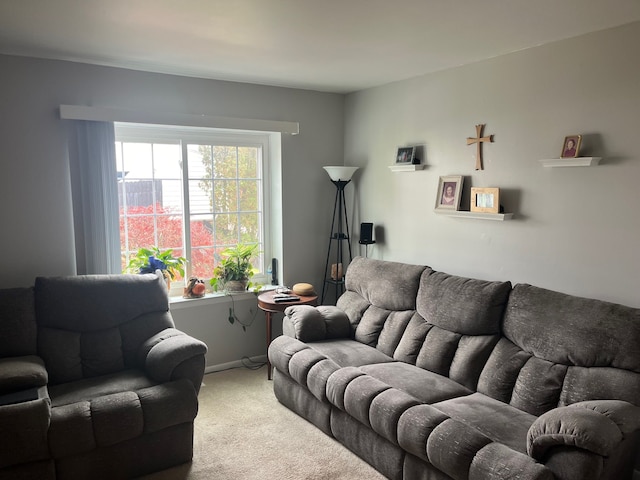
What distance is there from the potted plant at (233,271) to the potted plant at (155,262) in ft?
1.17

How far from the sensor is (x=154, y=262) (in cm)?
379

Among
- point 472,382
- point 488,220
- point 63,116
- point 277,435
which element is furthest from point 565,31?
point 63,116

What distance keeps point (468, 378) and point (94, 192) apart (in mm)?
2822

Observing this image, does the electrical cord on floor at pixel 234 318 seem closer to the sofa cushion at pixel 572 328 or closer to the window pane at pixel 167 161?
the window pane at pixel 167 161

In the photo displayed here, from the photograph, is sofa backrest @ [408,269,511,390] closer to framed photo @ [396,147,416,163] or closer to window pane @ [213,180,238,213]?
framed photo @ [396,147,416,163]

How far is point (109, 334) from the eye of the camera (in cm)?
319

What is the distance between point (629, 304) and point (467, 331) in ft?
2.91

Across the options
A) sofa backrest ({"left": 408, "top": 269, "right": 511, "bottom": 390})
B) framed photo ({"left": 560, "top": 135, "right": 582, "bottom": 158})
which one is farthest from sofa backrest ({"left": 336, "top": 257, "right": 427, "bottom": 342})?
framed photo ({"left": 560, "top": 135, "right": 582, "bottom": 158})

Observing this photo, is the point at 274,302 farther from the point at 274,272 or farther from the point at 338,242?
the point at 338,242

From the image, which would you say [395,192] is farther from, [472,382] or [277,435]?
[277,435]

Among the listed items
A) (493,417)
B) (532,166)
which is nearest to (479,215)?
(532,166)

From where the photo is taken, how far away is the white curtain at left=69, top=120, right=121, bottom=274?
3482 millimetres

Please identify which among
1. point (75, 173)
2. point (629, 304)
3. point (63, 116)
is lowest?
point (629, 304)

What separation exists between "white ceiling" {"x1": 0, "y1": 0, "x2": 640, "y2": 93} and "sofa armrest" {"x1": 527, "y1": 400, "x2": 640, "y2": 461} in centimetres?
185
